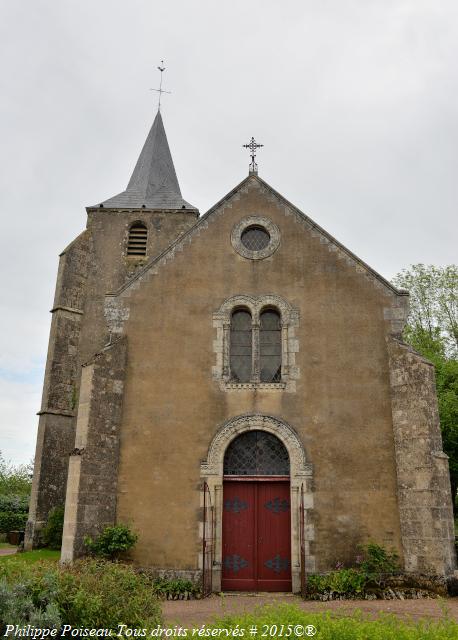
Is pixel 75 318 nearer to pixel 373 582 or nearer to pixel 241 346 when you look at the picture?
pixel 241 346

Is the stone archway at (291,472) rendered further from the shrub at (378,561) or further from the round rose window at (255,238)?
the round rose window at (255,238)

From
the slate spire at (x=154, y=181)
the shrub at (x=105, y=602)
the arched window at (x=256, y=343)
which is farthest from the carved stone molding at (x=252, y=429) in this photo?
the slate spire at (x=154, y=181)

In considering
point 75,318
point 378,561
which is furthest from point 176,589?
point 75,318

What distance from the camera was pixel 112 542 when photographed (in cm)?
1222

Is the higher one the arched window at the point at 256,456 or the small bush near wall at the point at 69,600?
the arched window at the point at 256,456

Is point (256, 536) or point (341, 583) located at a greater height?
point (256, 536)

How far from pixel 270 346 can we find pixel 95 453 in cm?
Result: 490

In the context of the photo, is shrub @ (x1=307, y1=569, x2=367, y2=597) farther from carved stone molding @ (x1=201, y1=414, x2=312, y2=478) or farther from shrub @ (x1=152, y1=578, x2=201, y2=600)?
shrub @ (x1=152, y1=578, x2=201, y2=600)

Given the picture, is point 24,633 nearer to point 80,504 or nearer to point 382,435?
point 80,504

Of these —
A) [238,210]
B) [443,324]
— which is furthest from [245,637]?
[443,324]

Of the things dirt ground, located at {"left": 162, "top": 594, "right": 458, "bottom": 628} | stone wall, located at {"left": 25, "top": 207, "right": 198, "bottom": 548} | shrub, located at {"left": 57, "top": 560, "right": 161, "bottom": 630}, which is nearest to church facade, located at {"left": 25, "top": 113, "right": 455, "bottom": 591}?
dirt ground, located at {"left": 162, "top": 594, "right": 458, "bottom": 628}

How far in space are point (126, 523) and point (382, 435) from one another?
6.14 meters

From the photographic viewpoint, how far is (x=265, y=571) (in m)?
12.7

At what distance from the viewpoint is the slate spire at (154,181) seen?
24109 millimetres
